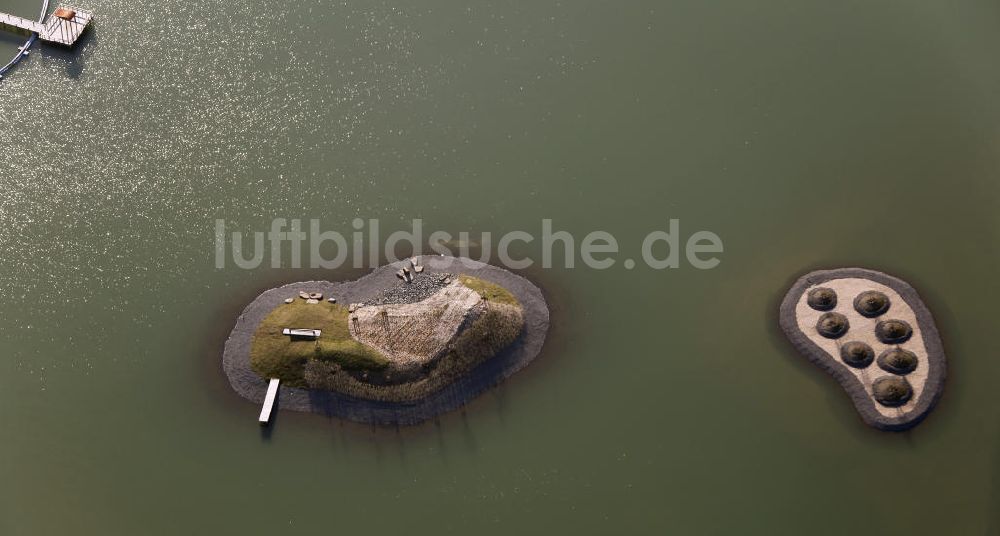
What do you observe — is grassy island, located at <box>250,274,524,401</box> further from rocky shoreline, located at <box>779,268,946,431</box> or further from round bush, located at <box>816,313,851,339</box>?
round bush, located at <box>816,313,851,339</box>

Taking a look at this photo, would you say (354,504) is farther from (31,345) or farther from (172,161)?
(172,161)

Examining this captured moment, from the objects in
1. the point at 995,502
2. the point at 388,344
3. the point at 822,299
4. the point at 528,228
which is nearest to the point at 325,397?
the point at 388,344

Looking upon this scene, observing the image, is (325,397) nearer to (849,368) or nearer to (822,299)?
(822,299)

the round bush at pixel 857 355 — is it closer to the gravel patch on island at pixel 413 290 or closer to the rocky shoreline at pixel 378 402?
the rocky shoreline at pixel 378 402

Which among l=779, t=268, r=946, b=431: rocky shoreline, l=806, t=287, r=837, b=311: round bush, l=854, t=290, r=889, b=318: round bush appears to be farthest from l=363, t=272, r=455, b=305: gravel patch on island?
l=854, t=290, r=889, b=318: round bush

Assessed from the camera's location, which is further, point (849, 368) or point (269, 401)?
point (849, 368)

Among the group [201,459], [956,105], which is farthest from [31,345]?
[956,105]
